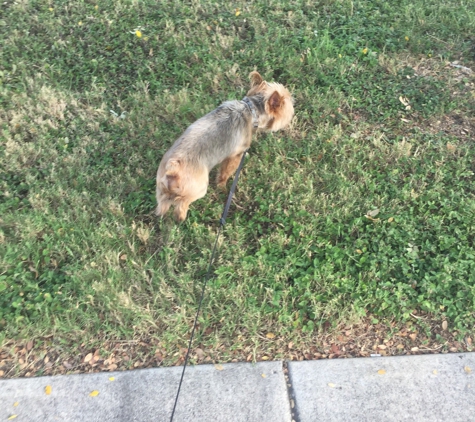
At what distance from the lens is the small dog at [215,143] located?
3494mm

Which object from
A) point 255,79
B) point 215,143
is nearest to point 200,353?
point 215,143

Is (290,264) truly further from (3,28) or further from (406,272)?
(3,28)

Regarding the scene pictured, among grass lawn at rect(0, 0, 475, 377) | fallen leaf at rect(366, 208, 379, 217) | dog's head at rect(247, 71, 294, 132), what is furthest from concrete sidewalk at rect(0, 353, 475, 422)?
dog's head at rect(247, 71, 294, 132)

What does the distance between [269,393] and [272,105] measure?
272 cm

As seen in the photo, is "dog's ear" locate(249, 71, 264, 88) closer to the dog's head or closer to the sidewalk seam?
the dog's head

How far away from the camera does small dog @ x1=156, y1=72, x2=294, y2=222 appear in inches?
138

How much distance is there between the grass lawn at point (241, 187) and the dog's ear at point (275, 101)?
1.68ft

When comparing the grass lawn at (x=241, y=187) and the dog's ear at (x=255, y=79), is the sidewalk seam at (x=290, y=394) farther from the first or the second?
the dog's ear at (x=255, y=79)

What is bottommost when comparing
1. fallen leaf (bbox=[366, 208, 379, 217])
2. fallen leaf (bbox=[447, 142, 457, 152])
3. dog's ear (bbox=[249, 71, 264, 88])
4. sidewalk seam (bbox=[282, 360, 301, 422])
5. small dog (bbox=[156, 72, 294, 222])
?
sidewalk seam (bbox=[282, 360, 301, 422])

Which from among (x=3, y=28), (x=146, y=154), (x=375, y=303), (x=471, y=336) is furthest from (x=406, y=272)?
(x=3, y=28)

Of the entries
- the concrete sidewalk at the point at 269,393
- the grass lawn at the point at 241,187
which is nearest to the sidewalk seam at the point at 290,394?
the concrete sidewalk at the point at 269,393

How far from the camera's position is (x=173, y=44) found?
5.65 metres

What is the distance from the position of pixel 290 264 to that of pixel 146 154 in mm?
2102

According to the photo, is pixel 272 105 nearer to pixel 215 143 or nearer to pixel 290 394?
pixel 215 143
